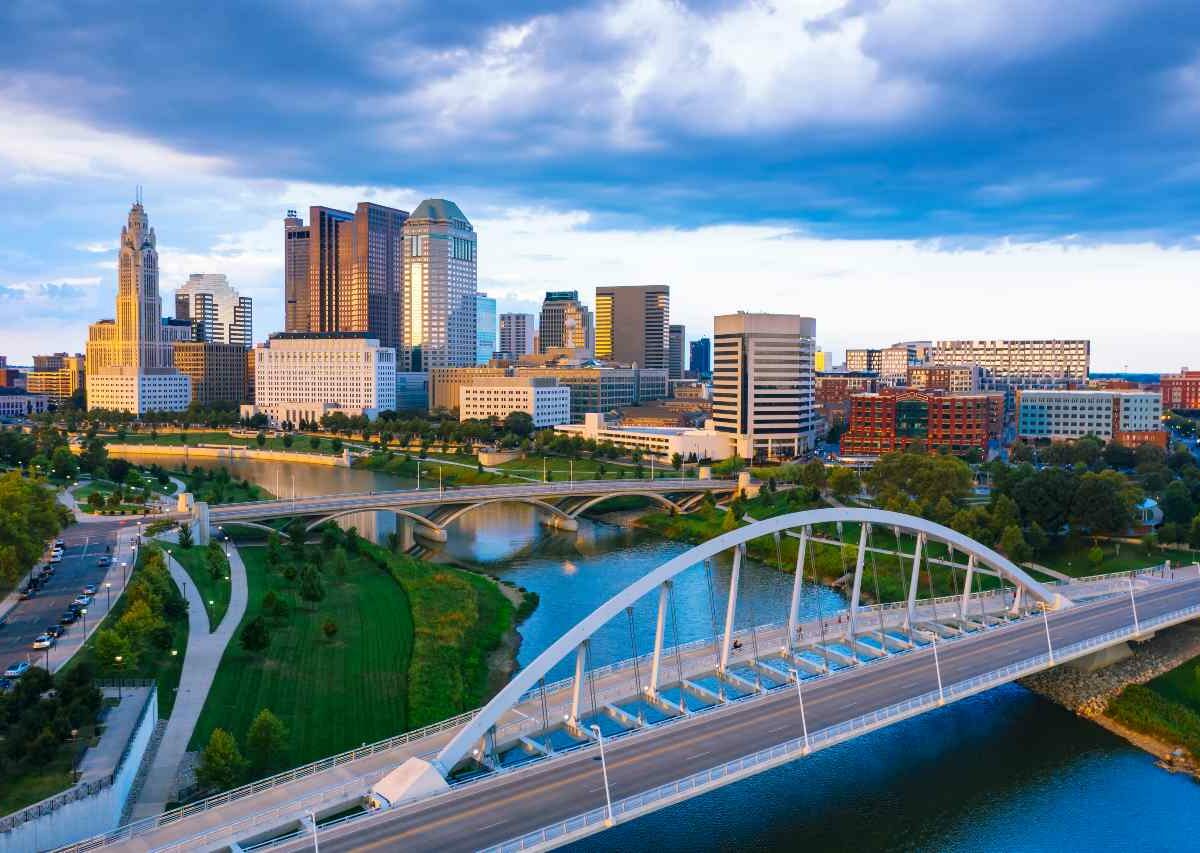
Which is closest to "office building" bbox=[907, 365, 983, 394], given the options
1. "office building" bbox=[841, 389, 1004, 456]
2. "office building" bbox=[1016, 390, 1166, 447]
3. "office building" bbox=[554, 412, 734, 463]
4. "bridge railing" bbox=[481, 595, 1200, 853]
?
"office building" bbox=[1016, 390, 1166, 447]

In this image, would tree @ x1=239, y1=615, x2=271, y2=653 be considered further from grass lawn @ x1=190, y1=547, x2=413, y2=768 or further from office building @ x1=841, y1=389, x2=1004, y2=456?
office building @ x1=841, y1=389, x2=1004, y2=456

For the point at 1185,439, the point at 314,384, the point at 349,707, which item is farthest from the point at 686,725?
the point at 314,384

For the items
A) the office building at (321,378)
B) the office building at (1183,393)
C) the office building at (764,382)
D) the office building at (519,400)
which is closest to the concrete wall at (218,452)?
the office building at (519,400)

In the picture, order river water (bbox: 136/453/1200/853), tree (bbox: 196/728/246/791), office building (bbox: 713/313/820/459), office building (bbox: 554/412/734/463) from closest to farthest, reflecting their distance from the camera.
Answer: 1. tree (bbox: 196/728/246/791)
2. river water (bbox: 136/453/1200/853)
3. office building (bbox: 554/412/734/463)
4. office building (bbox: 713/313/820/459)

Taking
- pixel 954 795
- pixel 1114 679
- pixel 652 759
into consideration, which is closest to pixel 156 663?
pixel 652 759

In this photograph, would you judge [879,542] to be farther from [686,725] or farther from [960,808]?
[686,725]
